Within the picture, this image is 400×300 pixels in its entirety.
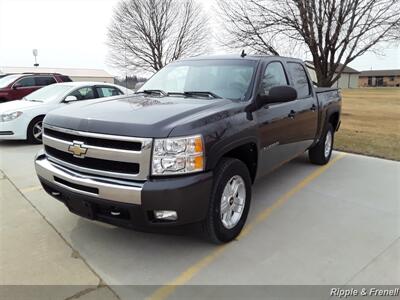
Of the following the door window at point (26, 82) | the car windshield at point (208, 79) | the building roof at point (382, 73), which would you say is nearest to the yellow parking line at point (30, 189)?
the car windshield at point (208, 79)

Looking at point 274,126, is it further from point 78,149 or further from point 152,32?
point 152,32

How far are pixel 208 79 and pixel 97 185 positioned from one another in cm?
200

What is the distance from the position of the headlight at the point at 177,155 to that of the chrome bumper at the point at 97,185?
0.24 m

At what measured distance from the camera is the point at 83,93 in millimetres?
9281

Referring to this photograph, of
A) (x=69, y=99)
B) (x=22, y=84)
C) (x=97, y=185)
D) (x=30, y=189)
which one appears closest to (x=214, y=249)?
(x=97, y=185)

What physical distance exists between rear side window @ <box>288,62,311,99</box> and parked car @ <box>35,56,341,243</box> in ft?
2.44

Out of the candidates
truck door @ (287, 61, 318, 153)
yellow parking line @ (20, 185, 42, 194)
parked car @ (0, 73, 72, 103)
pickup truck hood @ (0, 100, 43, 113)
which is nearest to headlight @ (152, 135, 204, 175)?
truck door @ (287, 61, 318, 153)

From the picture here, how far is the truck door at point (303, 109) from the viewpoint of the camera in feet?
16.1

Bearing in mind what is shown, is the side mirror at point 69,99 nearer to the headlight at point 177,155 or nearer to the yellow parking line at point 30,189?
the yellow parking line at point 30,189

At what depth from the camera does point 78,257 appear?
3.25 metres

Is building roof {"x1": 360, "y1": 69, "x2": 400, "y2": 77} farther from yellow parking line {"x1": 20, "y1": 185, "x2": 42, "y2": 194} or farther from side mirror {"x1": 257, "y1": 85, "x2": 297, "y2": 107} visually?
yellow parking line {"x1": 20, "y1": 185, "x2": 42, "y2": 194}

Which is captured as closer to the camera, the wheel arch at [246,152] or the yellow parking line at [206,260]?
the yellow parking line at [206,260]

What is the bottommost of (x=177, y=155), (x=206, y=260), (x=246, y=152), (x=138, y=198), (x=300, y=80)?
(x=206, y=260)

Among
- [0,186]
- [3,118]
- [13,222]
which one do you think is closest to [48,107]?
[3,118]
